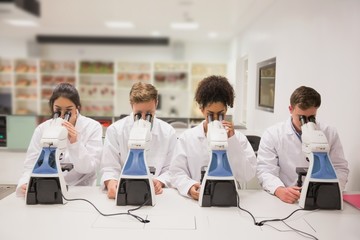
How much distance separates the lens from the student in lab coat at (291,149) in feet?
5.27

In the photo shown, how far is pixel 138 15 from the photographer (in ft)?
11.4

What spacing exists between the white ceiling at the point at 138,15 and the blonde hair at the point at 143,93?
1.28 m

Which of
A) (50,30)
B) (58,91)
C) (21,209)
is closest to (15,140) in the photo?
(50,30)

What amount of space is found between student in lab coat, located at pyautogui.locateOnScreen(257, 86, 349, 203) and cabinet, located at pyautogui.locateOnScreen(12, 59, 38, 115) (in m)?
2.87

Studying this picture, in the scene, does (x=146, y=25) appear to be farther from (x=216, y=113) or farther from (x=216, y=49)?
(x=216, y=113)

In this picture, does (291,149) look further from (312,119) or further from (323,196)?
(323,196)

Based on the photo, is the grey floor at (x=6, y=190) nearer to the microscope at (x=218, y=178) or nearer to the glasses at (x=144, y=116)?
the glasses at (x=144, y=116)

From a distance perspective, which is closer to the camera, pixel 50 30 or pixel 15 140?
pixel 50 30

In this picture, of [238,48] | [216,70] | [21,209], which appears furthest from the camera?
[216,70]

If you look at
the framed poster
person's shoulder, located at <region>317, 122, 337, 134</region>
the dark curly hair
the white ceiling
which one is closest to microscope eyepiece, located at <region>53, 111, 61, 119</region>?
the dark curly hair

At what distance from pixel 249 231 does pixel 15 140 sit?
2.68 m

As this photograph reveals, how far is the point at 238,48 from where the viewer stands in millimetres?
4219

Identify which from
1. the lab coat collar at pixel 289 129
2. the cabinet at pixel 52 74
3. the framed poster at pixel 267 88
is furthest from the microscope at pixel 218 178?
the cabinet at pixel 52 74

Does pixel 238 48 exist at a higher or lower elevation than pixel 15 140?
higher
